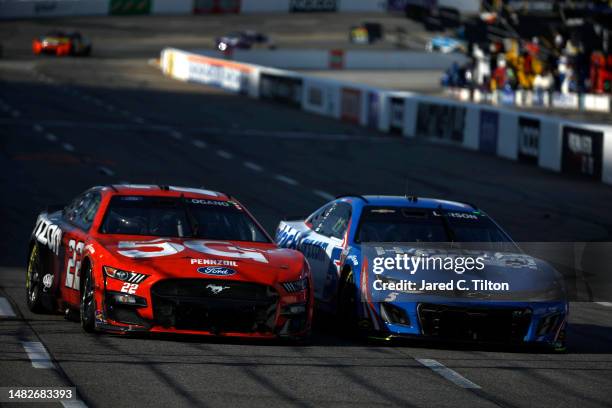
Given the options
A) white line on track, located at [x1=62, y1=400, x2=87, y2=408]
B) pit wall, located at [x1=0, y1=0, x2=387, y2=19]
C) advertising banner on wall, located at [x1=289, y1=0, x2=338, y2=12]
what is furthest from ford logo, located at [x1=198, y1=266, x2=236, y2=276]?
advertising banner on wall, located at [x1=289, y1=0, x2=338, y2=12]

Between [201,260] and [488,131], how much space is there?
79.2ft

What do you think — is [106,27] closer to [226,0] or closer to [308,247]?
[226,0]

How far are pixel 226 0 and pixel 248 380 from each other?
3496 inches

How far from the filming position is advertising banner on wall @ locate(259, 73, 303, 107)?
48.7 m

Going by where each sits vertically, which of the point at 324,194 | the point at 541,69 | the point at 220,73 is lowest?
the point at 220,73

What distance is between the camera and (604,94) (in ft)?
162

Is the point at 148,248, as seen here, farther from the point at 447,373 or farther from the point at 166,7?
the point at 166,7

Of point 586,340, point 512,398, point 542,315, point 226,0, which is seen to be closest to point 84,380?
point 512,398

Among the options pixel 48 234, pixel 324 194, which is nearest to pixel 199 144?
pixel 324 194

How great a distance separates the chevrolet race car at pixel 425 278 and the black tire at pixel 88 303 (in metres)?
2.17

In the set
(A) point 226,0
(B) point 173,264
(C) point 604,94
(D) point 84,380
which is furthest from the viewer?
(A) point 226,0

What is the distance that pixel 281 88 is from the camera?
1978 inches

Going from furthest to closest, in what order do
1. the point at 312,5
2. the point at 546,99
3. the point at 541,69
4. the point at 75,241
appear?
the point at 312,5 → the point at 541,69 → the point at 546,99 → the point at 75,241

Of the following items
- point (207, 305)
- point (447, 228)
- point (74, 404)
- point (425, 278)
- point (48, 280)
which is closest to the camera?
point (74, 404)
